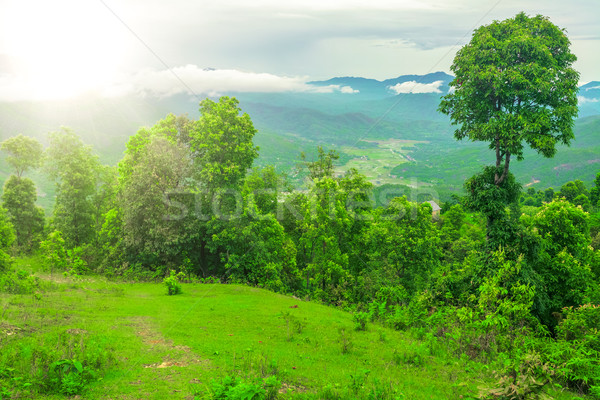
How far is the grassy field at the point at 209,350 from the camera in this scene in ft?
31.1


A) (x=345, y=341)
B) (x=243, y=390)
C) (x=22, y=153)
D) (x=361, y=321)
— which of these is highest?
(x=22, y=153)

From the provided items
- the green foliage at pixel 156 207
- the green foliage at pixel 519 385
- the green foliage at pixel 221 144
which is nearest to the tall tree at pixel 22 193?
the green foliage at pixel 156 207

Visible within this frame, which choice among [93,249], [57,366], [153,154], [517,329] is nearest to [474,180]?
[517,329]

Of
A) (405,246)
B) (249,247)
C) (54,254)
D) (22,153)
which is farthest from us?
(22,153)

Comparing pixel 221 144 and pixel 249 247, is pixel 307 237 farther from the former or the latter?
pixel 221 144

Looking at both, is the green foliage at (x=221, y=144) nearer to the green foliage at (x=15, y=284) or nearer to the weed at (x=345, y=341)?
the green foliage at (x=15, y=284)

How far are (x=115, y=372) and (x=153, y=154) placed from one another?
2255cm

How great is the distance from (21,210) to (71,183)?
1478cm

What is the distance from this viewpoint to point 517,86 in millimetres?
17609

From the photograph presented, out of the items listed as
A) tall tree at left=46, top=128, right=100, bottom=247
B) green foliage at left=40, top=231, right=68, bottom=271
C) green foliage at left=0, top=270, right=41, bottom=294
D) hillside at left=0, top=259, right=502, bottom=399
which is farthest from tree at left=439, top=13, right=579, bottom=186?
tall tree at left=46, top=128, right=100, bottom=247

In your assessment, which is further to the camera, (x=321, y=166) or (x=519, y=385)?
(x=321, y=166)

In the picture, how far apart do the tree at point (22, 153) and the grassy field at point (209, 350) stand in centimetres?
3415

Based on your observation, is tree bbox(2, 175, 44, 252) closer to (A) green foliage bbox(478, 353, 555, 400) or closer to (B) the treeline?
(B) the treeline

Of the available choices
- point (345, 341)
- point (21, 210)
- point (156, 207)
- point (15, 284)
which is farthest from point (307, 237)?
point (21, 210)
